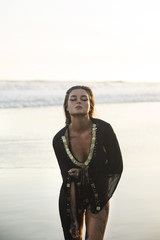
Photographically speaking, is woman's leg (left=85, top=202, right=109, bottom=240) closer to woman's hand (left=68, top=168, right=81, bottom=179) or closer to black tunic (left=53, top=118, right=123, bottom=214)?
black tunic (left=53, top=118, right=123, bottom=214)

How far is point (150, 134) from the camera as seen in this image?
11.5 m

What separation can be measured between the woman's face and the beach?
0.32 meters

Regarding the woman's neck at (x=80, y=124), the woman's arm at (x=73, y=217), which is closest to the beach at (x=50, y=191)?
the woman's neck at (x=80, y=124)

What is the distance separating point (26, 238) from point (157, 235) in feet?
3.59

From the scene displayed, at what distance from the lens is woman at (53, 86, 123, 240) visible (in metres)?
3.65

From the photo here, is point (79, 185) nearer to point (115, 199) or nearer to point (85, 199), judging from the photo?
point (85, 199)

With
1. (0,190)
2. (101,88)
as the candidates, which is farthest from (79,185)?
(101,88)

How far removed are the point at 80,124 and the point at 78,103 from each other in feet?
0.43

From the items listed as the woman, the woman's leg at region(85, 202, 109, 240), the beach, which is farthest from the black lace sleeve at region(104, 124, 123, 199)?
the beach

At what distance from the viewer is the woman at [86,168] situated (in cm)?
365

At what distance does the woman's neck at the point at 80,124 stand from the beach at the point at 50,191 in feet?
1.05

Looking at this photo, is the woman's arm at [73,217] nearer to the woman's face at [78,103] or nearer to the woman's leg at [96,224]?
the woman's leg at [96,224]

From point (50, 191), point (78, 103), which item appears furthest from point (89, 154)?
point (50, 191)

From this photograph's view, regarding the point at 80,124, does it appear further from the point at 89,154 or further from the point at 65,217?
the point at 65,217
